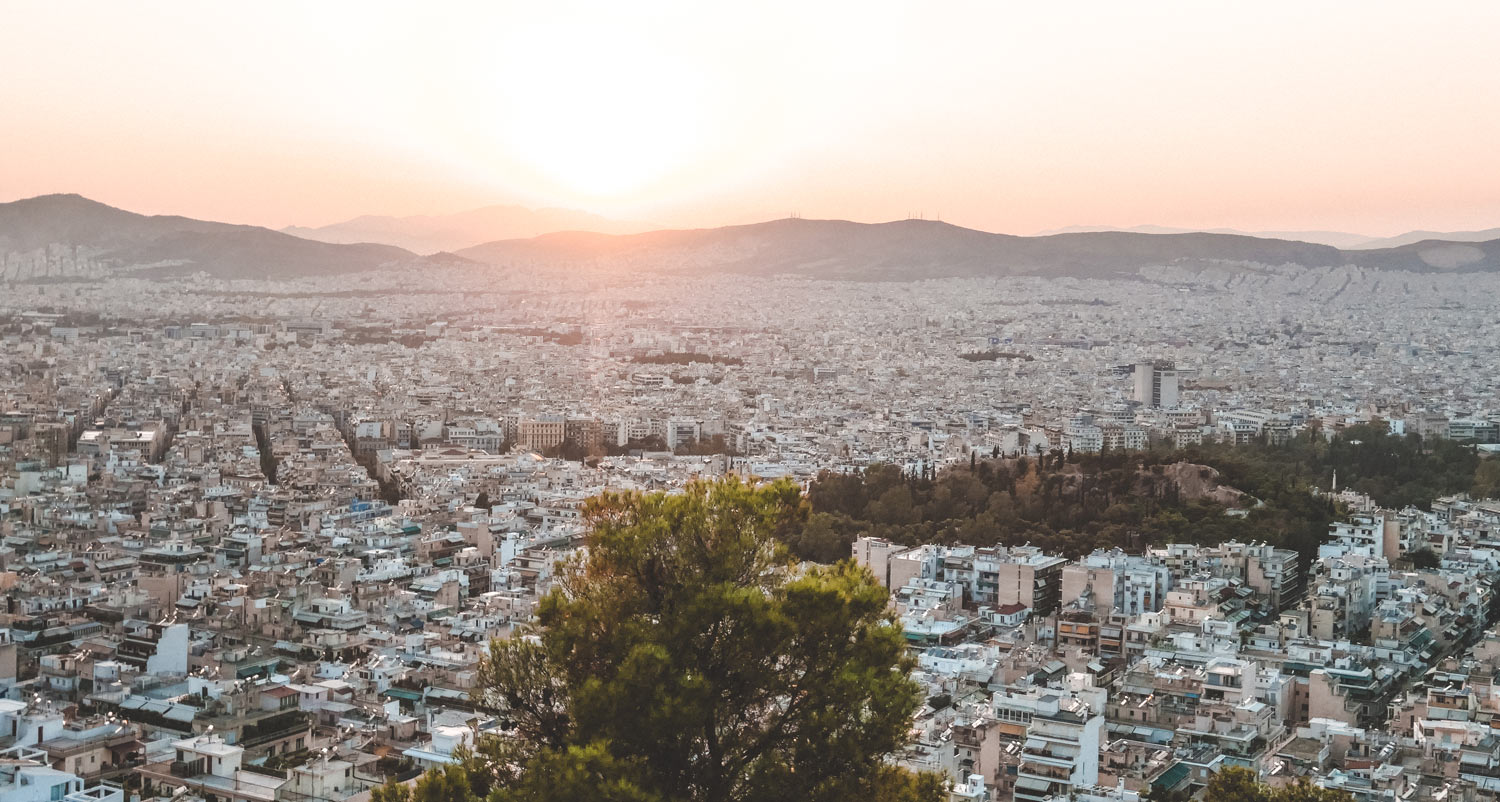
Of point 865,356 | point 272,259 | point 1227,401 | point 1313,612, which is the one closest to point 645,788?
point 1313,612

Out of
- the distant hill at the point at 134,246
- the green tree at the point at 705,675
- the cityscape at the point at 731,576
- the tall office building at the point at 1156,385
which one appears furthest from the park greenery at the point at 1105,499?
the distant hill at the point at 134,246

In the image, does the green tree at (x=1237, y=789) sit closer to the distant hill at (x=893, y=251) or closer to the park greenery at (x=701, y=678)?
the park greenery at (x=701, y=678)

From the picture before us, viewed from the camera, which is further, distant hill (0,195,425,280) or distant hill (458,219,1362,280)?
distant hill (458,219,1362,280)

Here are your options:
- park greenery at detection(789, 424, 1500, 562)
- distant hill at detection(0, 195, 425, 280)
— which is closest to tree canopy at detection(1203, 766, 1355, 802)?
park greenery at detection(789, 424, 1500, 562)

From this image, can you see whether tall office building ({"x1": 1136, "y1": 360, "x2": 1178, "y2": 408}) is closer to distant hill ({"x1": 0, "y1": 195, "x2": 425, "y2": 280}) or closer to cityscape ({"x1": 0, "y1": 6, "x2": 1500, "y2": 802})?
cityscape ({"x1": 0, "y1": 6, "x2": 1500, "y2": 802})

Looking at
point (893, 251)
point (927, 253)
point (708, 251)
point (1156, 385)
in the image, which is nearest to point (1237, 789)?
→ point (1156, 385)

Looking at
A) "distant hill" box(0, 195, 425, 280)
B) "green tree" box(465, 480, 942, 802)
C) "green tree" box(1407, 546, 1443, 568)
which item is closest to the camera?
"green tree" box(465, 480, 942, 802)

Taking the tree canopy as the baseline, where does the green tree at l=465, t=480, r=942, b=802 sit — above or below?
above
